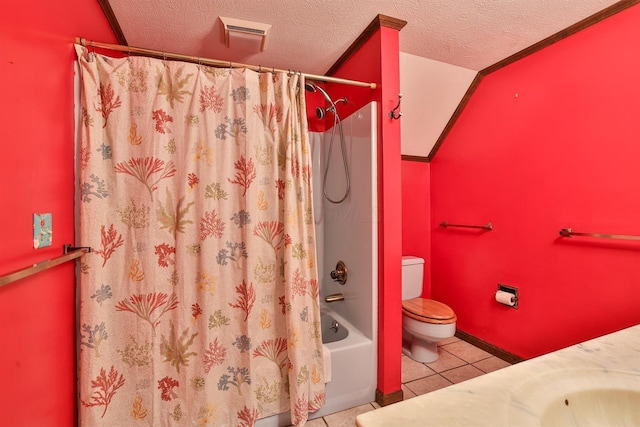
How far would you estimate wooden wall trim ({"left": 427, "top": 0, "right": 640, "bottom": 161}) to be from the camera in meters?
1.56

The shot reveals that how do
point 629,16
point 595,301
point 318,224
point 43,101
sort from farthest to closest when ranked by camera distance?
point 318,224 → point 595,301 → point 629,16 → point 43,101

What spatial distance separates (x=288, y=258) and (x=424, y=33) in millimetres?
1691

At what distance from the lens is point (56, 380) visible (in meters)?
1.06

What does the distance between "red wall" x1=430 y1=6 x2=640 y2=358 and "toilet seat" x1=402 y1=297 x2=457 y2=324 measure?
415 mm

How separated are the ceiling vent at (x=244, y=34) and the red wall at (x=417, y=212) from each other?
64.2 inches

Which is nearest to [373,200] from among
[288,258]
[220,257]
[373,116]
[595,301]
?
[373,116]

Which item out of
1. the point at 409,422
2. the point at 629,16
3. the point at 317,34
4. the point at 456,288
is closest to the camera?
the point at 409,422

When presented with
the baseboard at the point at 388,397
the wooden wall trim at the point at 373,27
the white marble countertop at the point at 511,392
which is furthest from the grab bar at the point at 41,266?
the wooden wall trim at the point at 373,27

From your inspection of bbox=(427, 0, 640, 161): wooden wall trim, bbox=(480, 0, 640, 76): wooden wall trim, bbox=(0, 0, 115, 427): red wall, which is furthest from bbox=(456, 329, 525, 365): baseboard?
bbox=(0, 0, 115, 427): red wall

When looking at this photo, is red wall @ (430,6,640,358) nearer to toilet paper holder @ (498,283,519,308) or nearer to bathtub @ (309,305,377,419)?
toilet paper holder @ (498,283,519,308)

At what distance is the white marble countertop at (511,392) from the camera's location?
0.53 metres

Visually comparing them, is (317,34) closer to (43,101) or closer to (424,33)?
(424,33)

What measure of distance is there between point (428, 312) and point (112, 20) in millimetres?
2787

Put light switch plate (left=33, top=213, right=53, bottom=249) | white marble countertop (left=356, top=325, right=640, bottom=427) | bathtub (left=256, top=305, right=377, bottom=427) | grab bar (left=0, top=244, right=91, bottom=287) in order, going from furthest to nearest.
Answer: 1. bathtub (left=256, top=305, right=377, bottom=427)
2. light switch plate (left=33, top=213, right=53, bottom=249)
3. grab bar (left=0, top=244, right=91, bottom=287)
4. white marble countertop (left=356, top=325, right=640, bottom=427)
